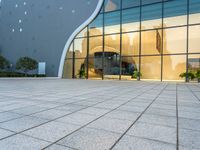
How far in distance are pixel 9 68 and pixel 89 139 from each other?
29.0 meters

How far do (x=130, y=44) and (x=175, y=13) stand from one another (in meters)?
5.19

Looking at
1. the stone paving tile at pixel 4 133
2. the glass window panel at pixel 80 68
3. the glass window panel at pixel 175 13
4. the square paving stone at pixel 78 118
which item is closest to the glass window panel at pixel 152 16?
the glass window panel at pixel 175 13

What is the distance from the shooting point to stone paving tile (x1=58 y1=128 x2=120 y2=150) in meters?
2.35

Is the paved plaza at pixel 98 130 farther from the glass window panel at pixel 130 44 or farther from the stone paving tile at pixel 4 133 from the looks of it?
the glass window panel at pixel 130 44

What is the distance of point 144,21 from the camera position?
18.2m

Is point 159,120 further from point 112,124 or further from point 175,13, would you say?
point 175,13

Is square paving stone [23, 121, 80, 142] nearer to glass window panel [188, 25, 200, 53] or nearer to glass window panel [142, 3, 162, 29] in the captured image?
glass window panel [188, 25, 200, 53]

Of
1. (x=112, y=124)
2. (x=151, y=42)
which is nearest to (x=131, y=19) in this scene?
(x=151, y=42)

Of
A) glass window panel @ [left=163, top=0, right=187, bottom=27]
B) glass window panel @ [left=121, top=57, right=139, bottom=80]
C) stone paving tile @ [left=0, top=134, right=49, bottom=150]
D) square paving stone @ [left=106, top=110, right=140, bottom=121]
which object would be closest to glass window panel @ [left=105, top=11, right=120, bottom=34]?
glass window panel @ [left=121, top=57, right=139, bottom=80]

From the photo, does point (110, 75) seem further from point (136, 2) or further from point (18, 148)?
point (18, 148)

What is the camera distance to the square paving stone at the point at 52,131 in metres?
2.63

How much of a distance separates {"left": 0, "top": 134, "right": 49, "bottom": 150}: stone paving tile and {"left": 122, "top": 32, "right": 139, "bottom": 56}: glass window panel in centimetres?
1670

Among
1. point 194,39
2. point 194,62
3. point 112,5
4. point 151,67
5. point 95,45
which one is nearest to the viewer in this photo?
point 194,62

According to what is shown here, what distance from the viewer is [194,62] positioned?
52.1 feet
